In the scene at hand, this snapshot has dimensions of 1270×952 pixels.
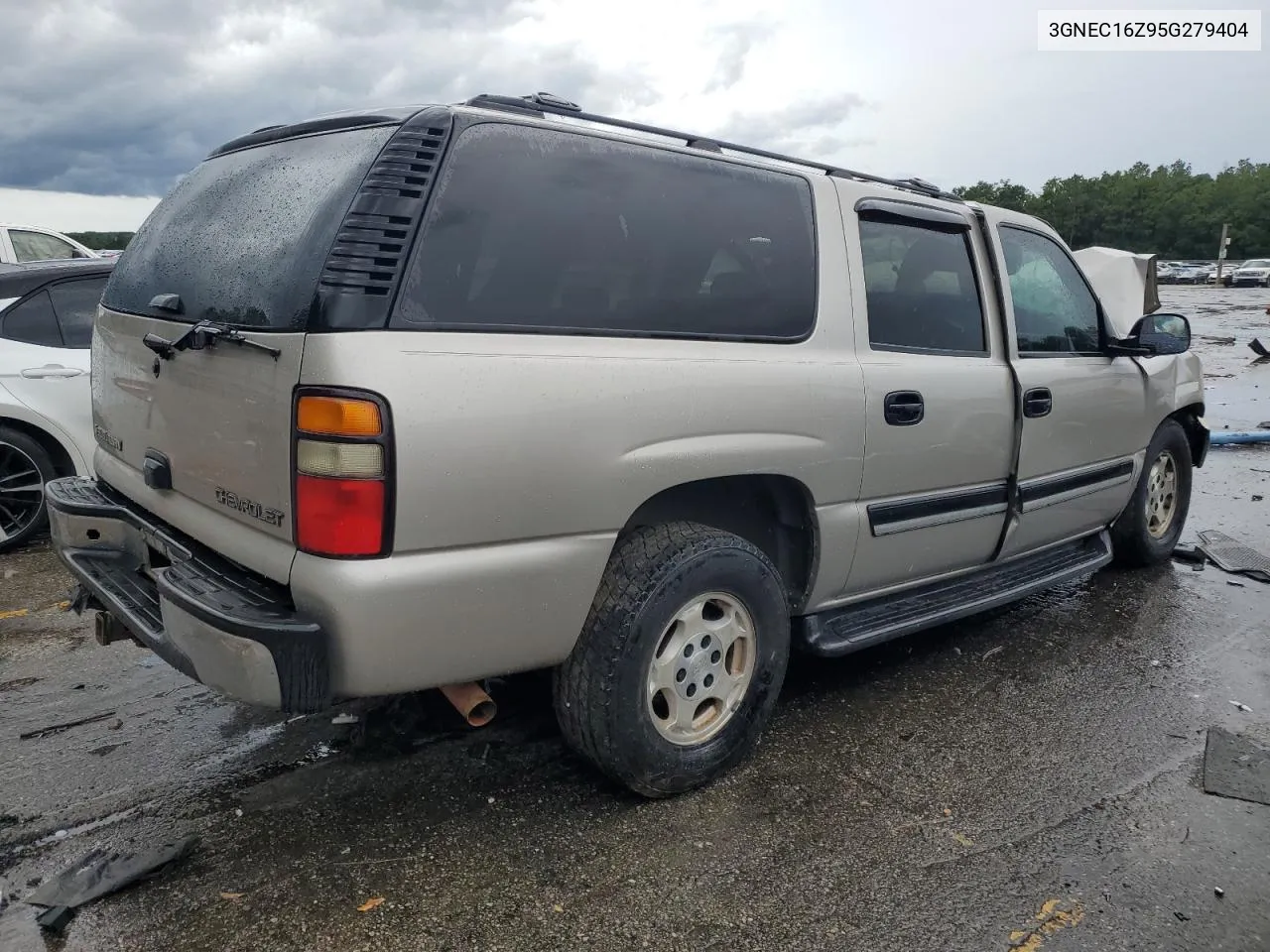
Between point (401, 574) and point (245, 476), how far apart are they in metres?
0.52

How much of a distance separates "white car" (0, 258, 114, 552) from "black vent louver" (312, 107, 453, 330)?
375cm

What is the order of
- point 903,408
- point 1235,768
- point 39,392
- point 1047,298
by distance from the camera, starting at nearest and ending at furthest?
1. point 1235,768
2. point 903,408
3. point 1047,298
4. point 39,392

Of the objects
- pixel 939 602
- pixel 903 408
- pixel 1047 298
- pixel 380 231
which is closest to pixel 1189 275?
pixel 1047 298

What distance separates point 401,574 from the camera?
2215 millimetres

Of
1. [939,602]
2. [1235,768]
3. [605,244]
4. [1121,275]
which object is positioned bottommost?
[1235,768]

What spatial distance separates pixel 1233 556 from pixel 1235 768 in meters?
2.79

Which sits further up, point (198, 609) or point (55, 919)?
point (198, 609)

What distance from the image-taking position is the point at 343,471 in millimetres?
2152

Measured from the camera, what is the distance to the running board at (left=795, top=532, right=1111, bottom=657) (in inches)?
129

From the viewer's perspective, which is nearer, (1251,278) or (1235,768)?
(1235,768)

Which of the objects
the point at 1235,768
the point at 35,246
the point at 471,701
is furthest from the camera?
the point at 35,246

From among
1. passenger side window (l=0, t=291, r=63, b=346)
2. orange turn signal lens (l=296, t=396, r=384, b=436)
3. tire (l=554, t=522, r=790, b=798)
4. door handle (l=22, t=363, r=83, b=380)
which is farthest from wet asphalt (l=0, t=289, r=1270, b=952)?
passenger side window (l=0, t=291, r=63, b=346)

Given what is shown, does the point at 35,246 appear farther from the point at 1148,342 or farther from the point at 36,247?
the point at 1148,342

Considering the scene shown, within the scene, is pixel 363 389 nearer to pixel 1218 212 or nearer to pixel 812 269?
pixel 812 269
